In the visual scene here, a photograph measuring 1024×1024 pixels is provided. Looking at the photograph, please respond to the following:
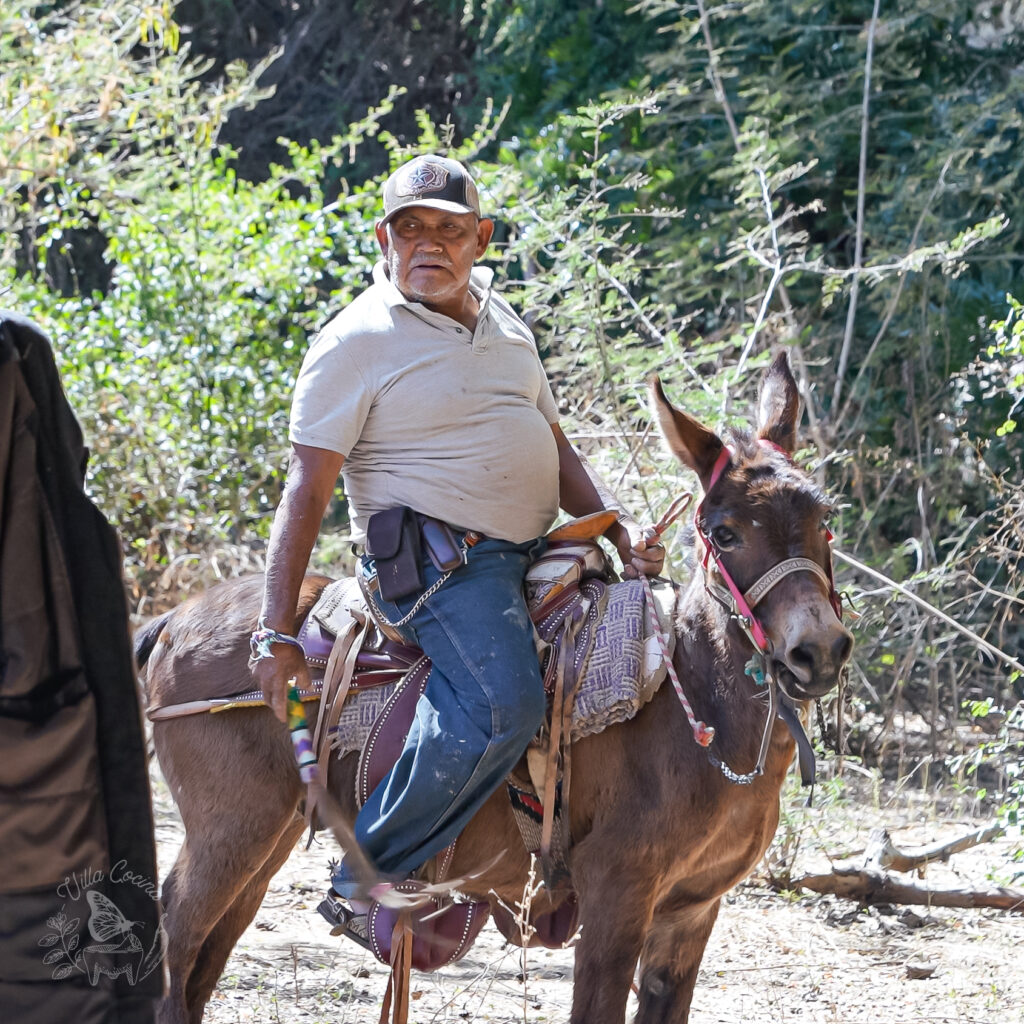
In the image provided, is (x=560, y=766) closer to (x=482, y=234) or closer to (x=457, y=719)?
(x=457, y=719)

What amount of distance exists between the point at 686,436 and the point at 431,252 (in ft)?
3.20

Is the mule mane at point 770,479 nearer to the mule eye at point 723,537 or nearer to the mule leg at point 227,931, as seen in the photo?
the mule eye at point 723,537

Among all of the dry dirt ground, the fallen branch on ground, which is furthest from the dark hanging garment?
the fallen branch on ground

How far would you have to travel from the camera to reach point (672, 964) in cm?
404

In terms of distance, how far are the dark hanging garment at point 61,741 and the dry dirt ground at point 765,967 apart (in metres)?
2.27

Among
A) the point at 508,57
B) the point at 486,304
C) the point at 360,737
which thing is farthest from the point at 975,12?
the point at 360,737

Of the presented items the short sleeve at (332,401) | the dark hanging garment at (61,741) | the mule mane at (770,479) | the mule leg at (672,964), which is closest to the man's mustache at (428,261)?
the short sleeve at (332,401)

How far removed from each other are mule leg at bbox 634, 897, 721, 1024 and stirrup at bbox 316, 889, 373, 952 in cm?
89

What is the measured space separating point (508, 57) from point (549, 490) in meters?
8.36

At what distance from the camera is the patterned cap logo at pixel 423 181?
395 centimetres

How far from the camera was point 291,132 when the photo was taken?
48.0 feet

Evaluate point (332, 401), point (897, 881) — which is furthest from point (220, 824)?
point (897, 881)

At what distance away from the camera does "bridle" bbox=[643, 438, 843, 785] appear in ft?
11.9

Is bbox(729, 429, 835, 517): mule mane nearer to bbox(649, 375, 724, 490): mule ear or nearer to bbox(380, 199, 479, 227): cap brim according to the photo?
bbox(649, 375, 724, 490): mule ear
